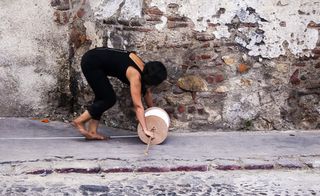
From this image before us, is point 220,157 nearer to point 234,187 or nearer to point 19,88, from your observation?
point 234,187

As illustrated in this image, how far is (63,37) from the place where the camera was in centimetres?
738

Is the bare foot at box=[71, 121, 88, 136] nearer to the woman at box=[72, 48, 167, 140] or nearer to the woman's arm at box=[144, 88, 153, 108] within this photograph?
the woman at box=[72, 48, 167, 140]

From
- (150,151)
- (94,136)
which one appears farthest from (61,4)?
(150,151)

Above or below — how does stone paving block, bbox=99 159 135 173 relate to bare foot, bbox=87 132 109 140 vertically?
below

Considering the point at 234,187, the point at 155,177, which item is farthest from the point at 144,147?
the point at 234,187

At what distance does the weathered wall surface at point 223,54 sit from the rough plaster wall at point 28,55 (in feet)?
1.55

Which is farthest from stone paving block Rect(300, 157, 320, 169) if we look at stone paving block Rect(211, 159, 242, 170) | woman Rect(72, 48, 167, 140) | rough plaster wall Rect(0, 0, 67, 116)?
rough plaster wall Rect(0, 0, 67, 116)

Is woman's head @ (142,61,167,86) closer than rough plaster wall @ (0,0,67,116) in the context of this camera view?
Yes

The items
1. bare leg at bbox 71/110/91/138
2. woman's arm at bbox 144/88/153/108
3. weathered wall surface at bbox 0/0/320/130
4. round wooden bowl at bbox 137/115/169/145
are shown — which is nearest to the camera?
round wooden bowl at bbox 137/115/169/145

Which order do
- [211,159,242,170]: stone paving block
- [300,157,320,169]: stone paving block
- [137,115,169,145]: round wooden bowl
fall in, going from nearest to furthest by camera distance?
[211,159,242,170]: stone paving block
[300,157,320,169]: stone paving block
[137,115,169,145]: round wooden bowl

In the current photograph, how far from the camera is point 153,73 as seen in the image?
6152mm

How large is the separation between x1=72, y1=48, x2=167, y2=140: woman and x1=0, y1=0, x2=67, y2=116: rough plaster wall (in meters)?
1.04

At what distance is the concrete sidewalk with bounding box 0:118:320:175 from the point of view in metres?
5.77

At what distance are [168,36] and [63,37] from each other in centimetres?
131
